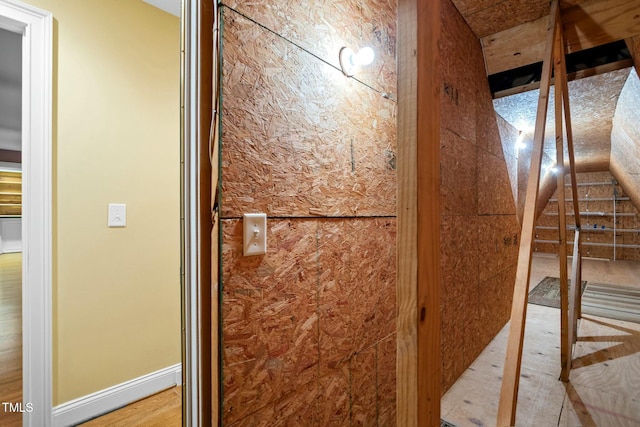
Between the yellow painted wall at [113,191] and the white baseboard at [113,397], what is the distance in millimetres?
38

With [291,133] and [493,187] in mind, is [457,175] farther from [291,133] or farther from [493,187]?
[291,133]

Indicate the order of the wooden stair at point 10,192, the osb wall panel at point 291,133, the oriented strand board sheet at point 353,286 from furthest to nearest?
the wooden stair at point 10,192 → the oriented strand board sheet at point 353,286 → the osb wall panel at point 291,133

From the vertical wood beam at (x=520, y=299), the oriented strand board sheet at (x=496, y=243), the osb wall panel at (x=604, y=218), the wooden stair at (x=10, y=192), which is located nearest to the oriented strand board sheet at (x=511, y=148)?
the oriented strand board sheet at (x=496, y=243)

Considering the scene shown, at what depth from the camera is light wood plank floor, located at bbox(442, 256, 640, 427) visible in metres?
1.71

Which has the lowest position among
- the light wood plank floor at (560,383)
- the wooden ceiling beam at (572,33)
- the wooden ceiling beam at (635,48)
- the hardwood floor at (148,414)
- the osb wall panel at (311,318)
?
the light wood plank floor at (560,383)

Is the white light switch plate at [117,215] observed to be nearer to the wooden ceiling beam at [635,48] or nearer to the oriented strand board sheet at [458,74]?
the oriented strand board sheet at [458,74]

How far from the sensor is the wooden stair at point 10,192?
7.17 m

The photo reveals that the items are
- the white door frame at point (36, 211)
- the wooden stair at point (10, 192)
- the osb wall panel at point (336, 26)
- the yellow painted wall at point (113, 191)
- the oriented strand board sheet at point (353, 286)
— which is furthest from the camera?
the wooden stair at point (10, 192)

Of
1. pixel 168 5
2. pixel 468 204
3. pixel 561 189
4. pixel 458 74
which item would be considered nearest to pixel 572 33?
pixel 458 74

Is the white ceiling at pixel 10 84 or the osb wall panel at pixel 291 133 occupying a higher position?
the white ceiling at pixel 10 84

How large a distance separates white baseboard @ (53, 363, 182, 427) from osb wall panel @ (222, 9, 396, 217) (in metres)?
1.72

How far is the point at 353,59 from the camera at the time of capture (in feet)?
4.51

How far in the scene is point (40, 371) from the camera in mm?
1498

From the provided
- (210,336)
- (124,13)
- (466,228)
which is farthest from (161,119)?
(466,228)
